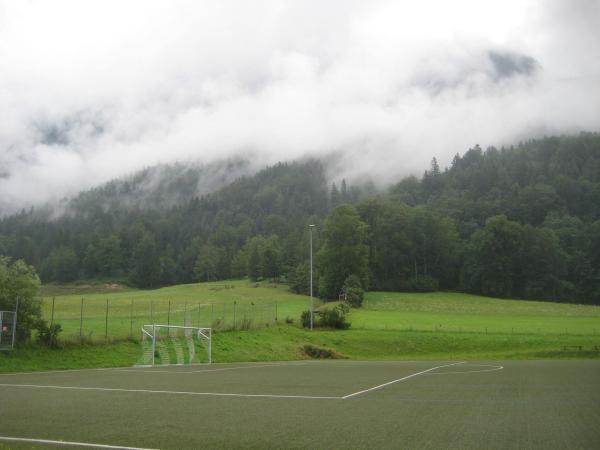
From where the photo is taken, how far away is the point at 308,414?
12508 millimetres

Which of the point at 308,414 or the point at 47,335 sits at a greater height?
the point at 47,335

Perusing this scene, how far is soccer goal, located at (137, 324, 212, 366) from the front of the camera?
35188 mm

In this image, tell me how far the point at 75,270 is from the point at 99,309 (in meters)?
123

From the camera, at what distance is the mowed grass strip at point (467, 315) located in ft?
196

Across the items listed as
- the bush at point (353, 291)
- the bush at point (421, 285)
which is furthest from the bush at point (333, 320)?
the bush at point (421, 285)

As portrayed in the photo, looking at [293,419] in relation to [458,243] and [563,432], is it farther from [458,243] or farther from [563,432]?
[458,243]

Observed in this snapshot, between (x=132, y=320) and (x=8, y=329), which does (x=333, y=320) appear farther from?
(x=8, y=329)

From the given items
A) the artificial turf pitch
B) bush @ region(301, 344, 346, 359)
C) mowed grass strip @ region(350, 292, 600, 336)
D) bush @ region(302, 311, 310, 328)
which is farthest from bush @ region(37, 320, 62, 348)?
mowed grass strip @ region(350, 292, 600, 336)

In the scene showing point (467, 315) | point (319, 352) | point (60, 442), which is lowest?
point (319, 352)

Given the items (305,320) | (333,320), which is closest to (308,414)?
(305,320)

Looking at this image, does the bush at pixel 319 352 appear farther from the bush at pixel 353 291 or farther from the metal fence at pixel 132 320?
the bush at pixel 353 291

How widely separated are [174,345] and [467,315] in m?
50.7

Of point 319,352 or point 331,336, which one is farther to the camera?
point 331,336

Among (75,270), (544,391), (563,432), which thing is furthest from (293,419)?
(75,270)
